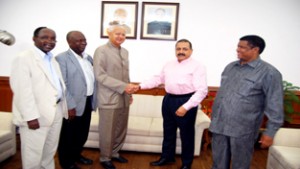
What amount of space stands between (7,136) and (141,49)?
7.19 feet

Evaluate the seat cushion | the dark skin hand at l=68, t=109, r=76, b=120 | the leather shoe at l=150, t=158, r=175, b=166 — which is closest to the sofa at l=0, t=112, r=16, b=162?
the seat cushion

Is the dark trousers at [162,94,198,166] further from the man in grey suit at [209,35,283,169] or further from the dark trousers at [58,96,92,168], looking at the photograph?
the dark trousers at [58,96,92,168]

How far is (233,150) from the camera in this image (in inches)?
73.0

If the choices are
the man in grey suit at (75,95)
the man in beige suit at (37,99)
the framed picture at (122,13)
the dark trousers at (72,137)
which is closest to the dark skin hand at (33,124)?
the man in beige suit at (37,99)

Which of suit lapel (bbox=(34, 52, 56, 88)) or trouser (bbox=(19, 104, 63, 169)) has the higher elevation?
suit lapel (bbox=(34, 52, 56, 88))

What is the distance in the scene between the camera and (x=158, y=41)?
3.78 meters

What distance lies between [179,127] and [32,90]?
1.46 metres

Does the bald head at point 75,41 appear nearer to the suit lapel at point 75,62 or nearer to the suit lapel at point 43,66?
the suit lapel at point 75,62

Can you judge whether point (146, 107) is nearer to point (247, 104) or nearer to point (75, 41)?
point (75, 41)

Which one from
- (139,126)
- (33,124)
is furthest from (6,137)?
Result: (139,126)

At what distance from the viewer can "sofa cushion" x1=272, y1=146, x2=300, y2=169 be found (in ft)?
7.03

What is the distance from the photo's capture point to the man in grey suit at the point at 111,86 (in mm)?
2426

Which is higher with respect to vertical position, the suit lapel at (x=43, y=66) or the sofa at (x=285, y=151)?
the suit lapel at (x=43, y=66)

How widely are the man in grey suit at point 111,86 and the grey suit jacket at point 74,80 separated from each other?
0.55ft
